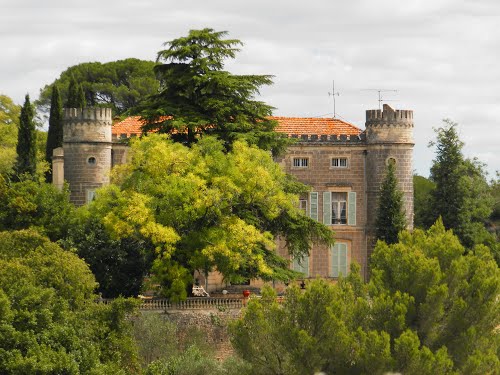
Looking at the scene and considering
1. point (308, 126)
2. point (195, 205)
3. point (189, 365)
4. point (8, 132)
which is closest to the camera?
point (189, 365)

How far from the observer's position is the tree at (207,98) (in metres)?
57.3

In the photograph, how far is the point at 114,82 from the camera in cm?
10281

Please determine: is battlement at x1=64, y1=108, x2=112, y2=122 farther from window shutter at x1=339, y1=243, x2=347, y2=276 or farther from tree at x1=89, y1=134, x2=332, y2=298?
window shutter at x1=339, y1=243, x2=347, y2=276

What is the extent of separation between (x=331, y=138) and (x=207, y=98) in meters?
8.15

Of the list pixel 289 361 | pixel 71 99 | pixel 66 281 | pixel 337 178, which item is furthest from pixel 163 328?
pixel 71 99

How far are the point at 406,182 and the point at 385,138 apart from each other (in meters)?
1.95

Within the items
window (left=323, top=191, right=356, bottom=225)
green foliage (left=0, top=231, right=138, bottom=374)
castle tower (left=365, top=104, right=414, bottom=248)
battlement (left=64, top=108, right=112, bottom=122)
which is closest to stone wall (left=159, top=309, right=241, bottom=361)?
green foliage (left=0, top=231, right=138, bottom=374)

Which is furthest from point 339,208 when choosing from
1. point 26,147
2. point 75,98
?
point 75,98

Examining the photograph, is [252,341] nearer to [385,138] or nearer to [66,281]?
[66,281]

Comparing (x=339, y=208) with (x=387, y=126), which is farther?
(x=339, y=208)

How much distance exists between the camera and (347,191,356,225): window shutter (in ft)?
211

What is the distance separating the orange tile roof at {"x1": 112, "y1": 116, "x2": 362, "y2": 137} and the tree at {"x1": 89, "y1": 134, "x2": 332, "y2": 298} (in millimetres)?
8726

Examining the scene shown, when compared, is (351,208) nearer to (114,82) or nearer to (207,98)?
(207,98)

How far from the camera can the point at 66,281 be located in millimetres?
48344
